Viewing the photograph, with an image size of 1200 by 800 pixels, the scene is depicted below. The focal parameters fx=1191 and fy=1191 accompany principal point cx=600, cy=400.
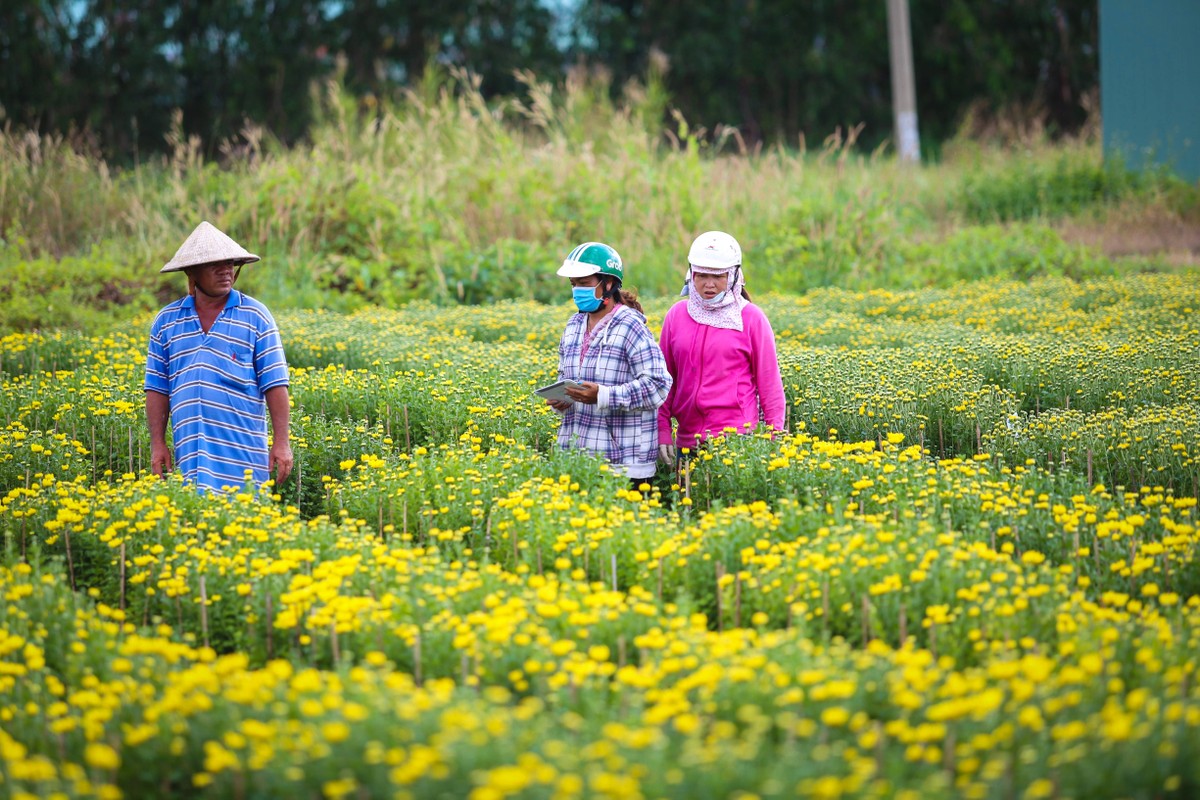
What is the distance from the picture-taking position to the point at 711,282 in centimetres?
600

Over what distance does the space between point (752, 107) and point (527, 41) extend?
21.8 ft

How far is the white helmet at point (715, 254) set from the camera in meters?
5.93

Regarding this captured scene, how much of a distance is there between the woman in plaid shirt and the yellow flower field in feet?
0.81

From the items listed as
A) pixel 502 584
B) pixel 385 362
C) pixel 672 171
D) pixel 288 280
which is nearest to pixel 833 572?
pixel 502 584

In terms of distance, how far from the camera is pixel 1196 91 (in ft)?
59.7

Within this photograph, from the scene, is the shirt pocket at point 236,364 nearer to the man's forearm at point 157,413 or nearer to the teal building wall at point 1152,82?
the man's forearm at point 157,413

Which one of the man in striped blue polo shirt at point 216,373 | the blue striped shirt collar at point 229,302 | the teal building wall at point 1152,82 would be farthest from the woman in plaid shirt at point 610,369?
the teal building wall at point 1152,82

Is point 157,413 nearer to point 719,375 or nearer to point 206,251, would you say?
point 206,251

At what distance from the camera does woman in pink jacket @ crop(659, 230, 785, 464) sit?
6039 mm

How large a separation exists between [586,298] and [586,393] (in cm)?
46

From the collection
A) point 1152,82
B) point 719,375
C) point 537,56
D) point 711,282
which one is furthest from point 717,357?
point 537,56

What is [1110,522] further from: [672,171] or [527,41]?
[527,41]

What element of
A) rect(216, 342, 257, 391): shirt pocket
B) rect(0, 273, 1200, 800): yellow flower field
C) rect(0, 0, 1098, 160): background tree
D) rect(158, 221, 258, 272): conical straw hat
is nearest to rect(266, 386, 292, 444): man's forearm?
rect(216, 342, 257, 391): shirt pocket

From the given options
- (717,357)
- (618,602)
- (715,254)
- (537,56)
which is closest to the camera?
(618,602)
